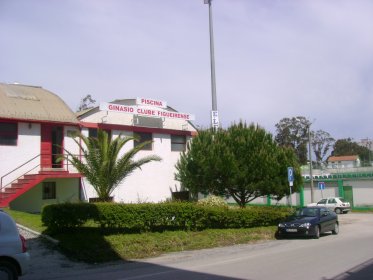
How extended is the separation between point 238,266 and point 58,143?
1532cm

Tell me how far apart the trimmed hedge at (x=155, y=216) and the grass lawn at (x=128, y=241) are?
1.51ft

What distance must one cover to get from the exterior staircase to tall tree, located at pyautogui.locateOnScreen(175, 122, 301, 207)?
320 inches

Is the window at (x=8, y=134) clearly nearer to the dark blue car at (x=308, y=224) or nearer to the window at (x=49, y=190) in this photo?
the window at (x=49, y=190)

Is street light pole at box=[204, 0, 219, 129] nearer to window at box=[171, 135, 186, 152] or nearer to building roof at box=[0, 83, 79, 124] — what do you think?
window at box=[171, 135, 186, 152]

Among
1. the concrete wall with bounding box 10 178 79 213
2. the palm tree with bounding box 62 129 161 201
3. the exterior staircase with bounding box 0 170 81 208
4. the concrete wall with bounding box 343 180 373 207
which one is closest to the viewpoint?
the palm tree with bounding box 62 129 161 201

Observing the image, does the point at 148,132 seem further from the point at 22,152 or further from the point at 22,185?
the point at 22,185

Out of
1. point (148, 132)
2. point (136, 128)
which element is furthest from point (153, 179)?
point (136, 128)

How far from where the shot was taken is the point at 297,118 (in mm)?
84625

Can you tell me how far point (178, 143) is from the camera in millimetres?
30719

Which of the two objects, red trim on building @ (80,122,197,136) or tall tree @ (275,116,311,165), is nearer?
red trim on building @ (80,122,197,136)

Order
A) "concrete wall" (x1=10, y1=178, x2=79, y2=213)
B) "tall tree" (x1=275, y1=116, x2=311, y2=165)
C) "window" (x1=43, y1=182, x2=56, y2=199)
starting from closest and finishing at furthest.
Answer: "concrete wall" (x1=10, y1=178, x2=79, y2=213), "window" (x1=43, y1=182, x2=56, y2=199), "tall tree" (x1=275, y1=116, x2=311, y2=165)

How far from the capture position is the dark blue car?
66.2 feet

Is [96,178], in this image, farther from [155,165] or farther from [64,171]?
[155,165]

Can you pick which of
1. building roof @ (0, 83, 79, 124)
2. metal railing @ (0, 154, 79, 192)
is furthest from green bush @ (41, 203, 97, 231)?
building roof @ (0, 83, 79, 124)
